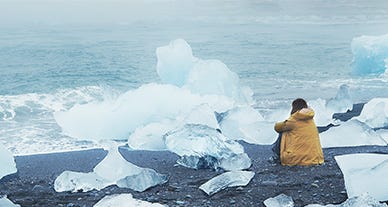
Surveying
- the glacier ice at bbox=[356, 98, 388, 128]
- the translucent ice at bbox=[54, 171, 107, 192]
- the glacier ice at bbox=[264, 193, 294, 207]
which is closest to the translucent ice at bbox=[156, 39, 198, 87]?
the glacier ice at bbox=[356, 98, 388, 128]

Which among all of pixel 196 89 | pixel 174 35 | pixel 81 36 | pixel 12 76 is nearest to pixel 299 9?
pixel 174 35

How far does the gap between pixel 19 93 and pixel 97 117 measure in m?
7.17

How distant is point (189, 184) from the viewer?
648 centimetres

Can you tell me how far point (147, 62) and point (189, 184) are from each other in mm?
19487

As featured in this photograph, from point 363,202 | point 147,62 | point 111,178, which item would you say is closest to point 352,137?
point 111,178

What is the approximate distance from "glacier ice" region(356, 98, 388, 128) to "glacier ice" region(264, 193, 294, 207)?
4593 millimetres

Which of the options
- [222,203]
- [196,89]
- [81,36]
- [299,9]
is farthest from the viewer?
[299,9]

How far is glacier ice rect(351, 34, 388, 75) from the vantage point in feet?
62.8

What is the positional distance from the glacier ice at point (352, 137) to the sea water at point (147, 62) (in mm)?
3486

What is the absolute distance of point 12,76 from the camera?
20.3 metres

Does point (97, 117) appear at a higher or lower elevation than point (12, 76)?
higher

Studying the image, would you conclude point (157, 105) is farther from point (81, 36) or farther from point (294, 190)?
point (81, 36)

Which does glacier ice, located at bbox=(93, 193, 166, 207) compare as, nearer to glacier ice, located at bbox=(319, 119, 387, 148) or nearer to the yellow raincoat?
the yellow raincoat

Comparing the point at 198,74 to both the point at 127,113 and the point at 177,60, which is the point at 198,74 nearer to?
the point at 177,60
